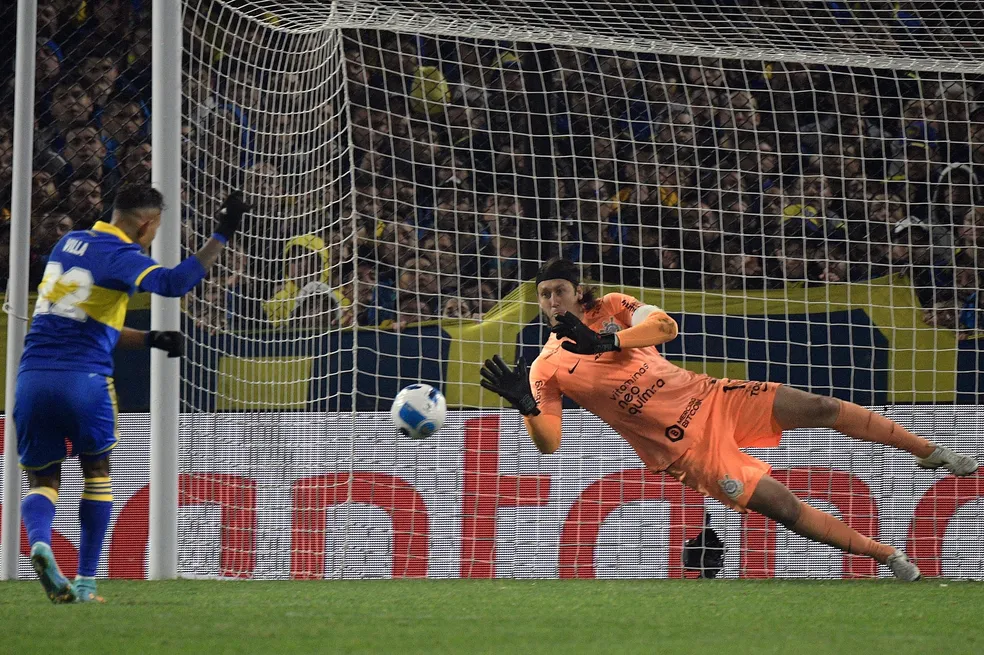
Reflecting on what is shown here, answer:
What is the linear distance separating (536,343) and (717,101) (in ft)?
7.12

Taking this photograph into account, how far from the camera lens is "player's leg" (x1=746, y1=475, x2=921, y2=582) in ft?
17.7

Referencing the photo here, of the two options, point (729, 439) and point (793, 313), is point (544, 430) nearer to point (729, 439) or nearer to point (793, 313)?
point (729, 439)

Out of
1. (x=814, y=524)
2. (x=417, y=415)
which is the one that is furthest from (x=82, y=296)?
(x=814, y=524)

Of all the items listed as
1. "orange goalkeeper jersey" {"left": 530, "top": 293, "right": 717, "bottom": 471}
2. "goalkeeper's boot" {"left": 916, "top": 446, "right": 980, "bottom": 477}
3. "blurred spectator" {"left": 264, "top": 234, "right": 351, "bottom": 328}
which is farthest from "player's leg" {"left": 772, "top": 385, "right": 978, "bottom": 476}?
"blurred spectator" {"left": 264, "top": 234, "right": 351, "bottom": 328}

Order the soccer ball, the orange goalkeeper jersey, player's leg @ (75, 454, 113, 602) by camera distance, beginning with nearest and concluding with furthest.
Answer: player's leg @ (75, 454, 113, 602) → the soccer ball → the orange goalkeeper jersey

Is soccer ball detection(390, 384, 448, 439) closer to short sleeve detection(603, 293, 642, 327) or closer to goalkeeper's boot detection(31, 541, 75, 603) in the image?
short sleeve detection(603, 293, 642, 327)

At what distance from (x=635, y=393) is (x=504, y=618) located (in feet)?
6.40

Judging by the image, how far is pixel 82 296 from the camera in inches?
176

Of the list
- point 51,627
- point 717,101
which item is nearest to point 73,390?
point 51,627

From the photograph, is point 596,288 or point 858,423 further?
point 596,288

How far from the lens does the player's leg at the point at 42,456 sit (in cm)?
432

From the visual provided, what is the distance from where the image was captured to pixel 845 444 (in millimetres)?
6426

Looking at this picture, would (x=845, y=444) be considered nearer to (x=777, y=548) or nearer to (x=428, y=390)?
(x=777, y=548)

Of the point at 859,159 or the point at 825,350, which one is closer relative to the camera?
the point at 825,350
